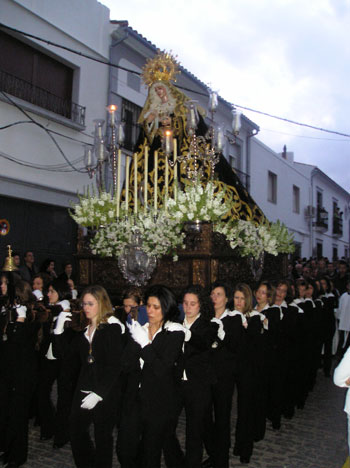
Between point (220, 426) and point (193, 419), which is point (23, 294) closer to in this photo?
point (193, 419)

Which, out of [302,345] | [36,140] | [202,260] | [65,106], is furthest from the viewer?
[65,106]

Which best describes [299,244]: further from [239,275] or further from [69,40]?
[239,275]

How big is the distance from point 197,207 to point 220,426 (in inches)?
102

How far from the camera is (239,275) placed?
6.29 meters

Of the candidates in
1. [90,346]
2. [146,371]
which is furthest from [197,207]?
[146,371]

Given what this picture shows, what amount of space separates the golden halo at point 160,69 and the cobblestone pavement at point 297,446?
4.87 metres

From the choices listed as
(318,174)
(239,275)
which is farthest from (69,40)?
(318,174)

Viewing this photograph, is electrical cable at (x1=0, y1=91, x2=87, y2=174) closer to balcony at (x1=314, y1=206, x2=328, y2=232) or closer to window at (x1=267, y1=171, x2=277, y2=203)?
window at (x1=267, y1=171, x2=277, y2=203)

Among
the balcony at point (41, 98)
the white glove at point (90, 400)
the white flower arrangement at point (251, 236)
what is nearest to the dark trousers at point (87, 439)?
the white glove at point (90, 400)

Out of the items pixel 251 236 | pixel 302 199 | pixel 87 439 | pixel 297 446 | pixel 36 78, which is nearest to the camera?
pixel 87 439

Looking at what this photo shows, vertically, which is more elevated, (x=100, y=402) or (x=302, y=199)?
(x=302, y=199)

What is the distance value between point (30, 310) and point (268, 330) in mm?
2386

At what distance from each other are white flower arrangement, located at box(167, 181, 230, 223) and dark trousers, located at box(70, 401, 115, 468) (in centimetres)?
272

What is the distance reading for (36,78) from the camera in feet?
35.1
